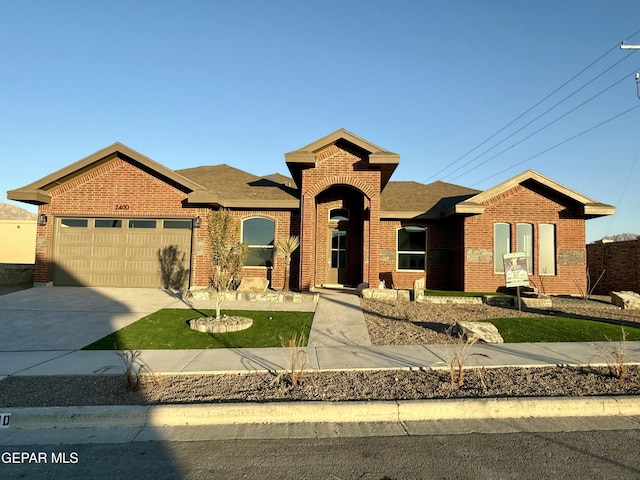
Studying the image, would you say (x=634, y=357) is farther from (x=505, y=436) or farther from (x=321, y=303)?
(x=321, y=303)

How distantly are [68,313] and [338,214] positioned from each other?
10.4 metres

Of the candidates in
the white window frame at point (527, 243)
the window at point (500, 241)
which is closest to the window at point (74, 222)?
the window at point (500, 241)

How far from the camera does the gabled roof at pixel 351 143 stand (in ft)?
39.7

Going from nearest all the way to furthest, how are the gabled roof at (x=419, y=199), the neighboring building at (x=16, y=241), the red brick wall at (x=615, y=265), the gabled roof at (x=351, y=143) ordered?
the gabled roof at (x=351, y=143)
the red brick wall at (x=615, y=265)
the gabled roof at (x=419, y=199)
the neighboring building at (x=16, y=241)

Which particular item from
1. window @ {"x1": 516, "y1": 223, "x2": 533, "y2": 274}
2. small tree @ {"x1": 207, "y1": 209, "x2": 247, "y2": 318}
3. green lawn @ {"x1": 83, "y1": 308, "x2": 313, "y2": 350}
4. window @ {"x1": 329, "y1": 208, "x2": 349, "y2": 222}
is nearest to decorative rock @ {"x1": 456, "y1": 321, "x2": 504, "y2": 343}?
green lawn @ {"x1": 83, "y1": 308, "x2": 313, "y2": 350}

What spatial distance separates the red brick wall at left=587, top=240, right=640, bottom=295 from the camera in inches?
579

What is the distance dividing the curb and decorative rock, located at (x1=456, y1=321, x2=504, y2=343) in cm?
280

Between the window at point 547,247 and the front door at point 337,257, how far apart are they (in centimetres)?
802

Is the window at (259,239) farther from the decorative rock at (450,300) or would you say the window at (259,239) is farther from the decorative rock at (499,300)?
the decorative rock at (499,300)

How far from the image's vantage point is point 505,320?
891 centimetres

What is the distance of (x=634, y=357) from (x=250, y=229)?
11996mm

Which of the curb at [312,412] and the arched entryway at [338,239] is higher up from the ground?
the arched entryway at [338,239]

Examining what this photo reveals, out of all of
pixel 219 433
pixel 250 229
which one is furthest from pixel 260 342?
pixel 250 229

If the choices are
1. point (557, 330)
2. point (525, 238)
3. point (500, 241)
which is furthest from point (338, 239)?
point (557, 330)
